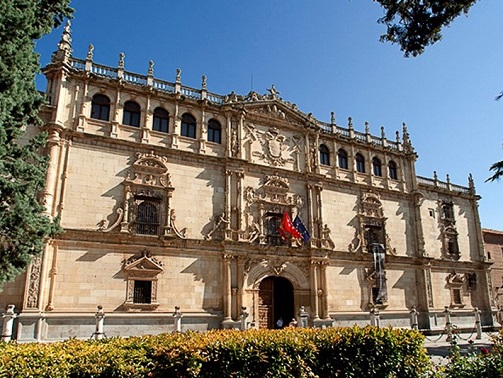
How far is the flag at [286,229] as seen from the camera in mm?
22625

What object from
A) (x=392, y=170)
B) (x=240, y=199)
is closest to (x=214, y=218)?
(x=240, y=199)

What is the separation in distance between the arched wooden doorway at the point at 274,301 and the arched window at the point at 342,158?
920cm

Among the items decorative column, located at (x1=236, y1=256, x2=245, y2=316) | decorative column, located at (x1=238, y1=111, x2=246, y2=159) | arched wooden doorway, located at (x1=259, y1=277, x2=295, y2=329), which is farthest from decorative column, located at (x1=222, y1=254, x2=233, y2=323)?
decorative column, located at (x1=238, y1=111, x2=246, y2=159)

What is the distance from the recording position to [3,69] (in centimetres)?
1130

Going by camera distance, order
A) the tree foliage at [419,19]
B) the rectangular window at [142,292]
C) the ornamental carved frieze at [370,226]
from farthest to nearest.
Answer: the ornamental carved frieze at [370,226] → the rectangular window at [142,292] → the tree foliage at [419,19]

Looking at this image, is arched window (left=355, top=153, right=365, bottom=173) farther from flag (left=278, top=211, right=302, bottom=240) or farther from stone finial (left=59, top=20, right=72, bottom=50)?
stone finial (left=59, top=20, right=72, bottom=50)

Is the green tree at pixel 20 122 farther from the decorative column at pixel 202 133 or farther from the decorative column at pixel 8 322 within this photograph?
the decorative column at pixel 202 133

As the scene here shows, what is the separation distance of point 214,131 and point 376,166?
41.5 feet

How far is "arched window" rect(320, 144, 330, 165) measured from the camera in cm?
2669

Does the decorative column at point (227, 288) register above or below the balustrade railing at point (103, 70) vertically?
below

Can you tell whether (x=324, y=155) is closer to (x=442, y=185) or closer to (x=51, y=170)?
(x=442, y=185)

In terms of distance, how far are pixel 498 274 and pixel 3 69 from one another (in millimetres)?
39767

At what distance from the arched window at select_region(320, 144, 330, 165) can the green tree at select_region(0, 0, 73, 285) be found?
1730cm

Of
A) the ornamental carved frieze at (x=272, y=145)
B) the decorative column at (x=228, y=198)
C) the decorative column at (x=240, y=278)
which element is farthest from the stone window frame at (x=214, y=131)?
the decorative column at (x=240, y=278)
